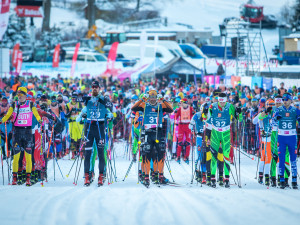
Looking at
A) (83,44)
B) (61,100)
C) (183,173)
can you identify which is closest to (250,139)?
(183,173)

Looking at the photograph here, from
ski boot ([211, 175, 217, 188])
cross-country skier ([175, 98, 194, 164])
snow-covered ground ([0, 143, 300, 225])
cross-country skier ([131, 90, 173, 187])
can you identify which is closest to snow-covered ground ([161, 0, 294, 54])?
cross-country skier ([175, 98, 194, 164])

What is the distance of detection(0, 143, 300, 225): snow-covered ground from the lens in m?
7.04

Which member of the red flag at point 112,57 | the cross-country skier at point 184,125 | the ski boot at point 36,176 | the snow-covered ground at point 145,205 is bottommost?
the ski boot at point 36,176

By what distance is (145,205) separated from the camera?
26.0 feet

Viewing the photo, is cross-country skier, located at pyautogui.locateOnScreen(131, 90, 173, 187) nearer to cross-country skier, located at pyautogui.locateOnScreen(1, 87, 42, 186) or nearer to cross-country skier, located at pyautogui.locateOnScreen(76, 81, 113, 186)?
cross-country skier, located at pyautogui.locateOnScreen(76, 81, 113, 186)

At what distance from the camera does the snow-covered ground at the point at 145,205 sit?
7.04 m

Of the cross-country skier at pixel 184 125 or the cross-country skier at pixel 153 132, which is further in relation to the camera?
the cross-country skier at pixel 184 125

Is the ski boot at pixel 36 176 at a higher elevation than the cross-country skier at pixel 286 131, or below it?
below

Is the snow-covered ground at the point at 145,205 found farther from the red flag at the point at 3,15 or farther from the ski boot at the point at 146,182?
the red flag at the point at 3,15

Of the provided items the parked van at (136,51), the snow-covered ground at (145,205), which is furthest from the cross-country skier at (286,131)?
the parked van at (136,51)

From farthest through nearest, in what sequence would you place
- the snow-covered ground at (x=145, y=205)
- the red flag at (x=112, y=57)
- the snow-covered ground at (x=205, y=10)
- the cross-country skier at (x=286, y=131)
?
the snow-covered ground at (x=205, y=10) < the red flag at (x=112, y=57) < the cross-country skier at (x=286, y=131) < the snow-covered ground at (x=145, y=205)

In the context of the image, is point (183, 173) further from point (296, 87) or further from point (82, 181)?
point (296, 87)

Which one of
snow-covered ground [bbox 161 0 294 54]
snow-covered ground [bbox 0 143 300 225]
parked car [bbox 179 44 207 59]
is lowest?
snow-covered ground [bbox 0 143 300 225]

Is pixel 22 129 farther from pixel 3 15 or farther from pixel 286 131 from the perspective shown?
pixel 3 15
